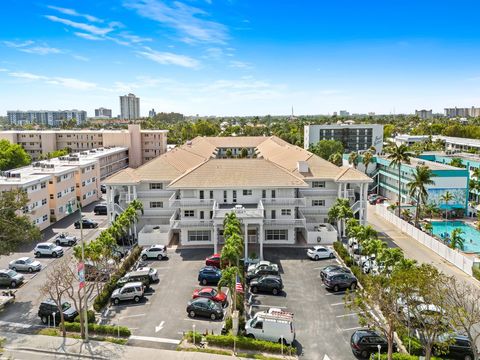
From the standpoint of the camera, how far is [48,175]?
58.8 m

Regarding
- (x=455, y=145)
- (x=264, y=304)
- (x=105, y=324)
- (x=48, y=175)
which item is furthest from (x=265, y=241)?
(x=455, y=145)

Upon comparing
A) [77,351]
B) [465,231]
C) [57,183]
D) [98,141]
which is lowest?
[465,231]

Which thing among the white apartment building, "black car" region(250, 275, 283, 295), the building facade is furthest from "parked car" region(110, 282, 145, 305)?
the building facade

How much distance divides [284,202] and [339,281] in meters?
14.1

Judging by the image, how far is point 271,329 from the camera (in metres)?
27.2

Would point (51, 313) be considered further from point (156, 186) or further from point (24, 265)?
point (156, 186)

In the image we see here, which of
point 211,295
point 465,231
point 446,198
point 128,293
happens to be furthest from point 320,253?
point 446,198

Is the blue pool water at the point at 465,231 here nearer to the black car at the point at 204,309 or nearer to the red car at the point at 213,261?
the red car at the point at 213,261

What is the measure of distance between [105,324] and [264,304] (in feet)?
40.8

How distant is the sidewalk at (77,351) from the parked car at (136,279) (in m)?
8.44

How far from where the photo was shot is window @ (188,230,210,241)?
159 ft

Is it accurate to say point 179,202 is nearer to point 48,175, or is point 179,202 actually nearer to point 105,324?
point 105,324

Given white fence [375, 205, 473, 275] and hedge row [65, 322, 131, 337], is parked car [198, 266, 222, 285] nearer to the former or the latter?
hedge row [65, 322, 131, 337]

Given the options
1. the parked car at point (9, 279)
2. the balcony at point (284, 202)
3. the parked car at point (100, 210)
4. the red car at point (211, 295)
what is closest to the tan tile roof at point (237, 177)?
the balcony at point (284, 202)
